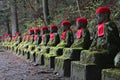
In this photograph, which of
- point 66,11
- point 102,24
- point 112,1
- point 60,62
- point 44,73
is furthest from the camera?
point 66,11

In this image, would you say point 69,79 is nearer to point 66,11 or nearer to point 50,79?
point 50,79

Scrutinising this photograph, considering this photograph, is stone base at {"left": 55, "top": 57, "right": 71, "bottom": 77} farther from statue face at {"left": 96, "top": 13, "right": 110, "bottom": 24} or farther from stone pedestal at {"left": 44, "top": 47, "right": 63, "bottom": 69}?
statue face at {"left": 96, "top": 13, "right": 110, "bottom": 24}

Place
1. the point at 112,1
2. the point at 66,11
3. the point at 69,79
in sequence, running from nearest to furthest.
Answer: the point at 69,79 → the point at 112,1 → the point at 66,11

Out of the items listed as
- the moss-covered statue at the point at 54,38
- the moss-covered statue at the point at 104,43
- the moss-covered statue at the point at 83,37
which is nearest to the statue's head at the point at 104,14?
the moss-covered statue at the point at 104,43

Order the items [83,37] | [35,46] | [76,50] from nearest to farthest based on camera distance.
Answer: [76,50]
[83,37]
[35,46]

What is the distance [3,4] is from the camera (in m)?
30.7

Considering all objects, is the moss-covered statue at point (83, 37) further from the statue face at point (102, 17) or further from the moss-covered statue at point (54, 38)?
the moss-covered statue at point (54, 38)

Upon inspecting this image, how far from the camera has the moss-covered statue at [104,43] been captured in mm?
5973

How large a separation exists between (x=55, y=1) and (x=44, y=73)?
17646 mm

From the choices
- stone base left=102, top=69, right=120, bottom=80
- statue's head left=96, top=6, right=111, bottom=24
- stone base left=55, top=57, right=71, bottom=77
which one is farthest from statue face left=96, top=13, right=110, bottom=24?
stone base left=102, top=69, right=120, bottom=80

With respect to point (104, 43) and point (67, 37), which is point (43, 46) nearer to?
point (67, 37)

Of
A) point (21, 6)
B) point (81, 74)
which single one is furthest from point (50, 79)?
point (21, 6)

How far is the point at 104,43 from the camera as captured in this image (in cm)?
632

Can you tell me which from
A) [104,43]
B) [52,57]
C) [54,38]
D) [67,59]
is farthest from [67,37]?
[104,43]
